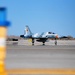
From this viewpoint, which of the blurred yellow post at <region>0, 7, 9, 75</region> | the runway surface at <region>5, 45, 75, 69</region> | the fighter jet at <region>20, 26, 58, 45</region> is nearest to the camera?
the blurred yellow post at <region>0, 7, 9, 75</region>

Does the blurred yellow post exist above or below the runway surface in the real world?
above

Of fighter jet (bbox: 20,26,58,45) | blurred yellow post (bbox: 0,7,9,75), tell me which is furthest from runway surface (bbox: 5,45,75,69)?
fighter jet (bbox: 20,26,58,45)

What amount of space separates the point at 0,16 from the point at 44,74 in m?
2.27

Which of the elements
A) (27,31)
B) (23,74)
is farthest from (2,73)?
(27,31)

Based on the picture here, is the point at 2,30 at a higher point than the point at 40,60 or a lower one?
higher

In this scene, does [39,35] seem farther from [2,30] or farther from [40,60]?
[2,30]

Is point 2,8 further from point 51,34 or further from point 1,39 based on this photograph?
point 51,34

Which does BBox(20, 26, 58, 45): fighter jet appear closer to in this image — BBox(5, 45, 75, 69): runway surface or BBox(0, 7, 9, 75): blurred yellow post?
BBox(5, 45, 75, 69): runway surface

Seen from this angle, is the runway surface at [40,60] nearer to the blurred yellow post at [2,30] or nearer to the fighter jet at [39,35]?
the blurred yellow post at [2,30]

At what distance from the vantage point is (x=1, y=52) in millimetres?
2379

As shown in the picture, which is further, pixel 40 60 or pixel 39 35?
pixel 39 35

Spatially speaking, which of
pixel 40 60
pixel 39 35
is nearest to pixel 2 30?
pixel 40 60

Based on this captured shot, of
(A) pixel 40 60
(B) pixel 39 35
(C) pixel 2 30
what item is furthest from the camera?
(B) pixel 39 35

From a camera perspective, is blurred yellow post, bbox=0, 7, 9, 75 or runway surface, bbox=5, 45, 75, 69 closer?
blurred yellow post, bbox=0, 7, 9, 75
